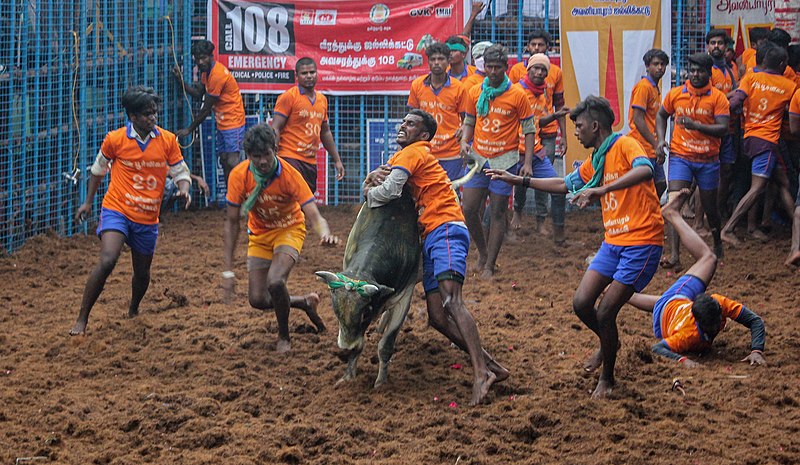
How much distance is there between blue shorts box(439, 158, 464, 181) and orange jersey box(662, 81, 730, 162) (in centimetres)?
232

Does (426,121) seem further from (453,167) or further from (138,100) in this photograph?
(453,167)

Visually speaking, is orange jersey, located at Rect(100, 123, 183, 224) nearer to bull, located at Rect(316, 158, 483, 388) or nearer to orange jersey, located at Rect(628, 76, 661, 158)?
bull, located at Rect(316, 158, 483, 388)

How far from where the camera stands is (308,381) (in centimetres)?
801

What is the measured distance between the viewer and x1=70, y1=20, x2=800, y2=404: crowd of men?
7.50m

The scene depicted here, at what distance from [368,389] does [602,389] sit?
165cm

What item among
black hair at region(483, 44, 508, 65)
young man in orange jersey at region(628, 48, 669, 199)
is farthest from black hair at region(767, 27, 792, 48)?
black hair at region(483, 44, 508, 65)

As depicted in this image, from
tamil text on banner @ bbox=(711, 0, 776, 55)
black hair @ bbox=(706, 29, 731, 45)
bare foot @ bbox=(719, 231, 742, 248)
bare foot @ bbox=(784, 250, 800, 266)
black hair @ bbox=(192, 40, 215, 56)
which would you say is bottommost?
bare foot @ bbox=(784, 250, 800, 266)

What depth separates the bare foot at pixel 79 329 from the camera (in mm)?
9164

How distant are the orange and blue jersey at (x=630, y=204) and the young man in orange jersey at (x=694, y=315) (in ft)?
3.90

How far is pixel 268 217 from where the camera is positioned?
8719 mm

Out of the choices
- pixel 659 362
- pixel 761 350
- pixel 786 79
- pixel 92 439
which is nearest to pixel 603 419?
pixel 659 362

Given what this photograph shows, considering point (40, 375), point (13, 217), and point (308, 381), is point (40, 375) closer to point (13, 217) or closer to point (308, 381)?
point (308, 381)

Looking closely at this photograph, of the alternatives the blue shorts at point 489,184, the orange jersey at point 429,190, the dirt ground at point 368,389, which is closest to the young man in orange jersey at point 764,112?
the dirt ground at point 368,389

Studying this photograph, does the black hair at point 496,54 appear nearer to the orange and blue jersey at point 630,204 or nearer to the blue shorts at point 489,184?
the blue shorts at point 489,184
